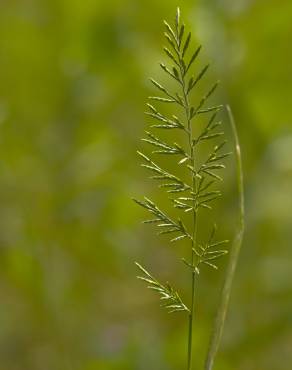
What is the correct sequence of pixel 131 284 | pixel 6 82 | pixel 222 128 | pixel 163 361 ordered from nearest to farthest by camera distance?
pixel 163 361, pixel 222 128, pixel 131 284, pixel 6 82

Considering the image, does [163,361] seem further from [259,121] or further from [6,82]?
[6,82]

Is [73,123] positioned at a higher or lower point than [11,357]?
higher

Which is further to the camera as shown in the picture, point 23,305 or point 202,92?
point 23,305

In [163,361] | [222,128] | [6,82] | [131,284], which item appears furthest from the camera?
[6,82]

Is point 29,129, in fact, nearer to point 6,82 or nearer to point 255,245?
point 6,82

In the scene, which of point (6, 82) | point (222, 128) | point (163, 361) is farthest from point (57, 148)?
point (163, 361)

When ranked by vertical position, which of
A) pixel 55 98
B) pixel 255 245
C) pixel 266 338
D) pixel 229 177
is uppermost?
pixel 55 98

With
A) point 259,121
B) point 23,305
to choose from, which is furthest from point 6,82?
point 259,121
